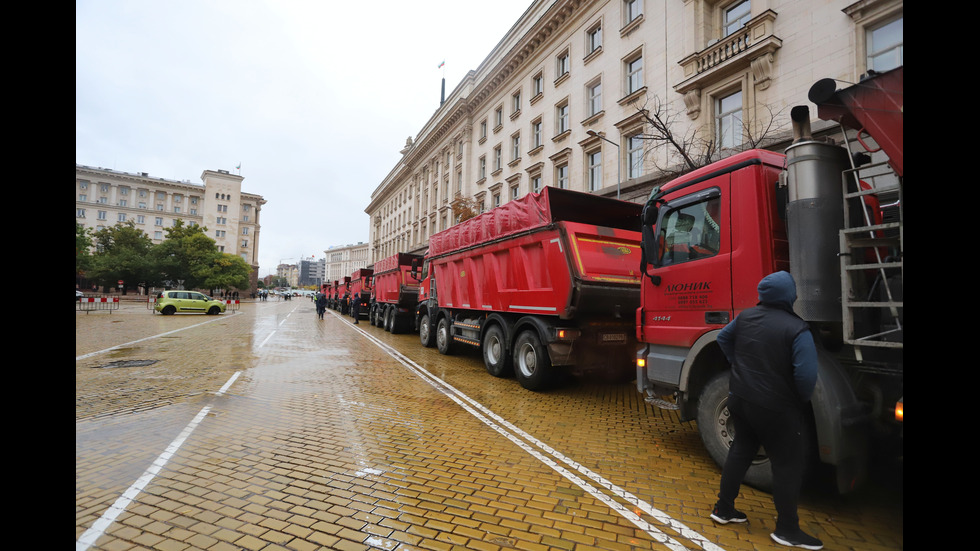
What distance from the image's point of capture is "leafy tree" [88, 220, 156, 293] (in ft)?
179

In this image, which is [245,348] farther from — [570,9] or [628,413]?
[570,9]

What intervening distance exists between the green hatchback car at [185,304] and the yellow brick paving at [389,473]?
22940 mm

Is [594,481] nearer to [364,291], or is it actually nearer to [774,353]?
[774,353]

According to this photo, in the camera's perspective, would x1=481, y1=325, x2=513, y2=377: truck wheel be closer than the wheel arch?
No

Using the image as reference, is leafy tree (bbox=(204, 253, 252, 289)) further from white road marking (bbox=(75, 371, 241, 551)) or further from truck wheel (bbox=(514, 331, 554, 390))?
white road marking (bbox=(75, 371, 241, 551))

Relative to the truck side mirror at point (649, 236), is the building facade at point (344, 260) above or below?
above

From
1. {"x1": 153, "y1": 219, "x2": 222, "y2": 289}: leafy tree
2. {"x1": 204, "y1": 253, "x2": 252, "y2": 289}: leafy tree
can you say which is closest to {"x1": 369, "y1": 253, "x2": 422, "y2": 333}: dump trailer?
{"x1": 153, "y1": 219, "x2": 222, "y2": 289}: leafy tree

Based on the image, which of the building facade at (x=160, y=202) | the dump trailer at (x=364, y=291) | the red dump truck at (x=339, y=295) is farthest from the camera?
the building facade at (x=160, y=202)

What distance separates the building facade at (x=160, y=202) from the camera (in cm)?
9156

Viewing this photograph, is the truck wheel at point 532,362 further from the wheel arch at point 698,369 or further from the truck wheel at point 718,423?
the truck wheel at point 718,423

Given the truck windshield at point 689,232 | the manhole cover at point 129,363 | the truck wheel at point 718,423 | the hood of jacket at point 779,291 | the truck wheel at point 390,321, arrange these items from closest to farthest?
1. the hood of jacket at point 779,291
2. the truck wheel at point 718,423
3. the truck windshield at point 689,232
4. the manhole cover at point 129,363
5. the truck wheel at point 390,321

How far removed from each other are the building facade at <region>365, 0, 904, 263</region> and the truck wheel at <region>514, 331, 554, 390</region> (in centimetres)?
808

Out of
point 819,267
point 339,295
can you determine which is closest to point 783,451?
point 819,267

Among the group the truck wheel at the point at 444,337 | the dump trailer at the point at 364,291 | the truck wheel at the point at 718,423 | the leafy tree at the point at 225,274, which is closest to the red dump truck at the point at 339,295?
the dump trailer at the point at 364,291
